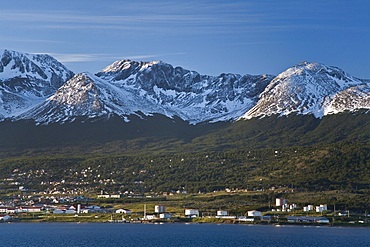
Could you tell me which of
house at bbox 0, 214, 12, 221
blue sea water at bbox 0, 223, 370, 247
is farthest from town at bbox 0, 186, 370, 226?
blue sea water at bbox 0, 223, 370, 247

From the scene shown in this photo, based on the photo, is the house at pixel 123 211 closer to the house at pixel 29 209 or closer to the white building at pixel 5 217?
the house at pixel 29 209

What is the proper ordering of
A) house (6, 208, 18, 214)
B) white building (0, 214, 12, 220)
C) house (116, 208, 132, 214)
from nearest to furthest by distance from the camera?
white building (0, 214, 12, 220)
house (116, 208, 132, 214)
house (6, 208, 18, 214)

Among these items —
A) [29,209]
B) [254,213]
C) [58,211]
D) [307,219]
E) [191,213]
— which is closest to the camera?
[307,219]

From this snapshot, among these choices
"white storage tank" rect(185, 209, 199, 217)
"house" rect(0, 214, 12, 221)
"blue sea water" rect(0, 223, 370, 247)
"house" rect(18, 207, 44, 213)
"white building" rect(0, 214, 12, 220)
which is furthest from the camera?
"house" rect(18, 207, 44, 213)

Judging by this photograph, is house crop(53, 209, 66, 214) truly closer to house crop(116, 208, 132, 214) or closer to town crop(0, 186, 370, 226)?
town crop(0, 186, 370, 226)

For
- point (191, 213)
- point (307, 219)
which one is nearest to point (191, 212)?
point (191, 213)

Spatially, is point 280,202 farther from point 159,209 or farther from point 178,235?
point 178,235

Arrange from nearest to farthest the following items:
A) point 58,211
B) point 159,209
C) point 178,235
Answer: point 178,235, point 159,209, point 58,211

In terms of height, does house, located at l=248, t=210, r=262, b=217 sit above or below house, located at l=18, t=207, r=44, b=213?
below

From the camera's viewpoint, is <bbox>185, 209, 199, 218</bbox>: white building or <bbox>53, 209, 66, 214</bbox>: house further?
<bbox>53, 209, 66, 214</bbox>: house

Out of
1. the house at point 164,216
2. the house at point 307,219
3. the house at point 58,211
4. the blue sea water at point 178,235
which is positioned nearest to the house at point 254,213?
the blue sea water at point 178,235
